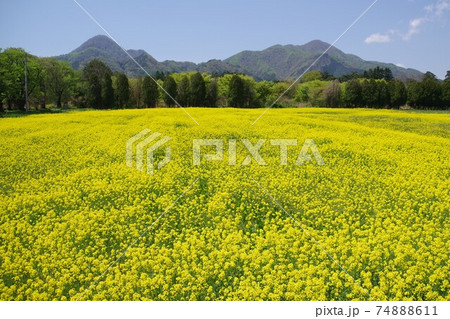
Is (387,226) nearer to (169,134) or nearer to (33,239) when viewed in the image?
(33,239)

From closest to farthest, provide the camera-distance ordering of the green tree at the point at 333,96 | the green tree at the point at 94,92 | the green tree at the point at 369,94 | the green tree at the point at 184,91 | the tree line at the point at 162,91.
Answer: the tree line at the point at 162,91, the green tree at the point at 184,91, the green tree at the point at 94,92, the green tree at the point at 333,96, the green tree at the point at 369,94

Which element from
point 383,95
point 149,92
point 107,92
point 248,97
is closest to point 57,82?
point 107,92

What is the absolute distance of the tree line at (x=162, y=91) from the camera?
1316 inches

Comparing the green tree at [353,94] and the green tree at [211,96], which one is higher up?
the green tree at [353,94]

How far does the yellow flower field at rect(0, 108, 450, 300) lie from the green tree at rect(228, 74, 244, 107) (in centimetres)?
3008

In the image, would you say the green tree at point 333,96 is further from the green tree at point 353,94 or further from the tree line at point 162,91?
the green tree at point 353,94

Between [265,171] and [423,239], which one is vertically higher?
[265,171]

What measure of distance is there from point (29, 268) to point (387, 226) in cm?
676

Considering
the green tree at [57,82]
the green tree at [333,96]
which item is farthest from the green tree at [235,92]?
the green tree at [57,82]

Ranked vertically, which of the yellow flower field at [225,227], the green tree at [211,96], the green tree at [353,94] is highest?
the green tree at [353,94]

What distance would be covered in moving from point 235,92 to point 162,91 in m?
9.06

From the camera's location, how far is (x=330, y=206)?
8016 mm
